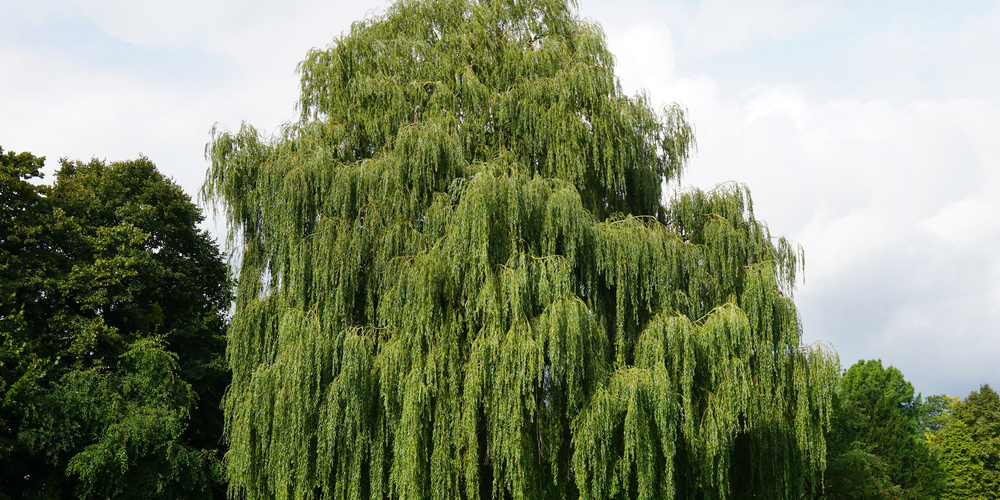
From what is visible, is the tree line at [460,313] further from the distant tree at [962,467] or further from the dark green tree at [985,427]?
the dark green tree at [985,427]

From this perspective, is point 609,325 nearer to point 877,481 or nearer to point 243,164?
point 243,164

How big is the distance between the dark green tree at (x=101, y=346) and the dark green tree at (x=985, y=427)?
3914 centimetres

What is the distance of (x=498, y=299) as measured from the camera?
11156 millimetres

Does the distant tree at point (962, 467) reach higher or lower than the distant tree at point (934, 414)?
lower

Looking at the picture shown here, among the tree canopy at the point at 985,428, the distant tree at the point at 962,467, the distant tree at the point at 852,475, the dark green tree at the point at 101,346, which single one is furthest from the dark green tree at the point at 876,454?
the dark green tree at the point at 101,346

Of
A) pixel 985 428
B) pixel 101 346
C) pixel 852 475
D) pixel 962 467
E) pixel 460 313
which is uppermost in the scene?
pixel 101 346

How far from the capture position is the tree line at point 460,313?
1098cm

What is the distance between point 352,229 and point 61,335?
11.3 metres

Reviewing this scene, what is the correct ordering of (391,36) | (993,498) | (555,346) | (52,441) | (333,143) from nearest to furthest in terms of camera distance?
(555,346)
(333,143)
(391,36)
(52,441)
(993,498)

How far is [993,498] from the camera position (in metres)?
39.9

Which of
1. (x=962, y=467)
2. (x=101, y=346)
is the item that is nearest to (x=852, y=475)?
(x=962, y=467)

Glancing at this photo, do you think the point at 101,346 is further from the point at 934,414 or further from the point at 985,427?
the point at 934,414

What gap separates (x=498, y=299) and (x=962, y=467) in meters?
39.3

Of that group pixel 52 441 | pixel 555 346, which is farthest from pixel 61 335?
pixel 555 346
